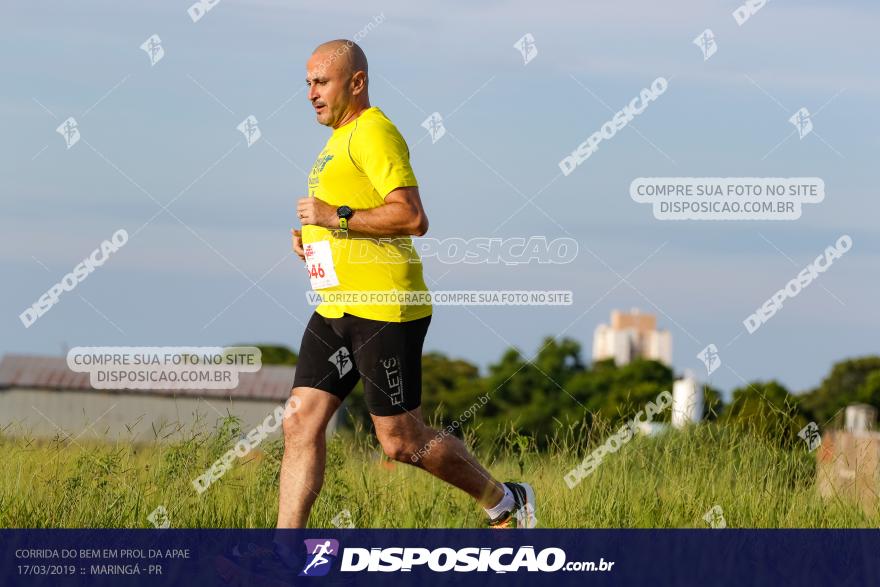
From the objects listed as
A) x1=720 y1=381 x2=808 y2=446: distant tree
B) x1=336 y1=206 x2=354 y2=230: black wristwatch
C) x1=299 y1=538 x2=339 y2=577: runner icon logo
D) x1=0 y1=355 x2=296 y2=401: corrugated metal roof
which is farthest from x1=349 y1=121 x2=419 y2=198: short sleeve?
x1=0 y1=355 x2=296 y2=401: corrugated metal roof

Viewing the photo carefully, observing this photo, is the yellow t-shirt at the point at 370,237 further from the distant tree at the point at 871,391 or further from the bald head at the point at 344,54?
the distant tree at the point at 871,391

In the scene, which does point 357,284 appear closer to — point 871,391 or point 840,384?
point 871,391

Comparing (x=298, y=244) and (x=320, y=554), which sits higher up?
(x=298, y=244)

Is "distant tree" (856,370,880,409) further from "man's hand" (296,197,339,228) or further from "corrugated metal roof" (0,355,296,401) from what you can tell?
"man's hand" (296,197,339,228)

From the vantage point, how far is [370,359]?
5.87 metres

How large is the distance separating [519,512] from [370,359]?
4.03 ft

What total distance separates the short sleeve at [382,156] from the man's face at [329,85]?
0.19 metres

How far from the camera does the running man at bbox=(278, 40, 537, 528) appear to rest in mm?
5828

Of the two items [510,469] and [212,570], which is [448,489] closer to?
[510,469]

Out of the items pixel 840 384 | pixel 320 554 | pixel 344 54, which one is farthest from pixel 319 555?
pixel 840 384

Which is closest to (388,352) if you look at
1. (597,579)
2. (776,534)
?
(597,579)

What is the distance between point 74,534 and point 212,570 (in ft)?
3.11

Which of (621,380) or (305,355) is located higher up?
(621,380)

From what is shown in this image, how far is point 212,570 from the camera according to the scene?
577 cm
